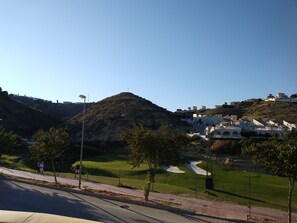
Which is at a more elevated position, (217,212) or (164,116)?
(164,116)

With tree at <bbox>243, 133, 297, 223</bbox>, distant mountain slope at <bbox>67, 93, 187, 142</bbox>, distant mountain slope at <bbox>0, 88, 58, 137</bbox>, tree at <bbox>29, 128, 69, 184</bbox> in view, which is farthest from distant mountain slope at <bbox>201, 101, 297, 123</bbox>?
tree at <bbox>243, 133, 297, 223</bbox>

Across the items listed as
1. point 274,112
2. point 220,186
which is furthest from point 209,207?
point 274,112

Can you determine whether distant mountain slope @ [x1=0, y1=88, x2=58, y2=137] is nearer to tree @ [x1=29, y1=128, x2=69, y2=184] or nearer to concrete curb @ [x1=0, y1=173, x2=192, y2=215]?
tree @ [x1=29, y1=128, x2=69, y2=184]

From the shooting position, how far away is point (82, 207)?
19969 millimetres

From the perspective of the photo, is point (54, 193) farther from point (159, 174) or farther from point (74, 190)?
point (159, 174)

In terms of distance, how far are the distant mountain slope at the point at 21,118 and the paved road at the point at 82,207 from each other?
97361 mm

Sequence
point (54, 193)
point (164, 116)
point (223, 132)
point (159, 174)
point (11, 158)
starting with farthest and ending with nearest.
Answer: point (164, 116) < point (223, 132) < point (11, 158) < point (159, 174) < point (54, 193)

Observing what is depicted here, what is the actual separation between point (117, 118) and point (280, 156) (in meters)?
116

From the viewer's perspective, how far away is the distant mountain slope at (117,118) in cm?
A: 11981

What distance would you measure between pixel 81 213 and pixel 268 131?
8695 centimetres

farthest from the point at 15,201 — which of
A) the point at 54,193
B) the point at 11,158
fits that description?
the point at 11,158

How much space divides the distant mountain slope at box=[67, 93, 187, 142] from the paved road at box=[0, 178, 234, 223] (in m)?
86.4

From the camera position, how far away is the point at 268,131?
325 feet

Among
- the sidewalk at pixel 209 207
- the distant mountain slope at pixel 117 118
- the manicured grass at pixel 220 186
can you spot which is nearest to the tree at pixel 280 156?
the sidewalk at pixel 209 207
